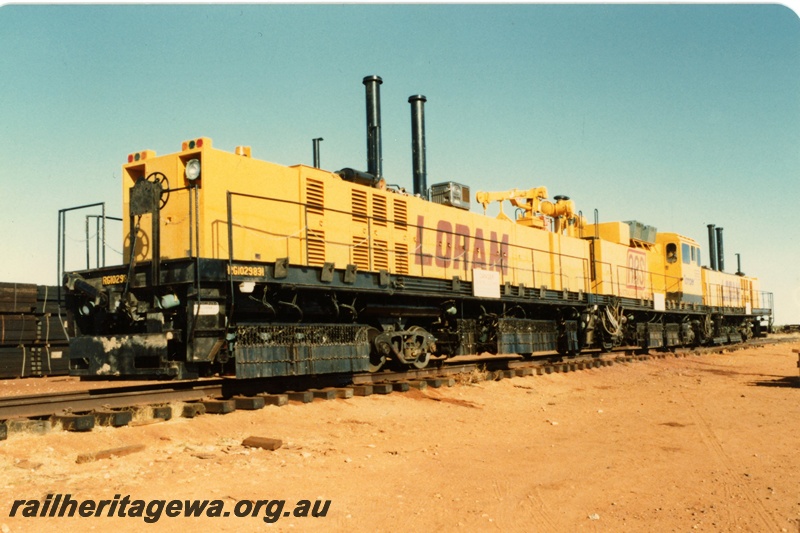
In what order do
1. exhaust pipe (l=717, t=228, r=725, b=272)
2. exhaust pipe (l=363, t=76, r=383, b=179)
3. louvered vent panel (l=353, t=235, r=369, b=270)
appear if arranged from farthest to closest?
exhaust pipe (l=717, t=228, r=725, b=272) → exhaust pipe (l=363, t=76, r=383, b=179) → louvered vent panel (l=353, t=235, r=369, b=270)

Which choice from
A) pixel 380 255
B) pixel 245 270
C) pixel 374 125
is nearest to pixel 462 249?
pixel 380 255

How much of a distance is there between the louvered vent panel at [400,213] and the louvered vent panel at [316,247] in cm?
203

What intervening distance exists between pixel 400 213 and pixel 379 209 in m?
0.62

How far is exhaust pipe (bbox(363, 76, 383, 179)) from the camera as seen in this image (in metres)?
13.8

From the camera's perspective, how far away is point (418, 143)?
15672mm

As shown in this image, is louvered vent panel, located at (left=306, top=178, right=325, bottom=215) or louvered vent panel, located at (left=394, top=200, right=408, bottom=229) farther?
louvered vent panel, located at (left=394, top=200, right=408, bottom=229)

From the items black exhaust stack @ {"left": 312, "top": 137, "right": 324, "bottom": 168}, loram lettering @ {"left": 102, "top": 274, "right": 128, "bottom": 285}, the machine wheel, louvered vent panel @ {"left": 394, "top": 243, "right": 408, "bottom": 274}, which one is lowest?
the machine wheel

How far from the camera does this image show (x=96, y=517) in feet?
14.6

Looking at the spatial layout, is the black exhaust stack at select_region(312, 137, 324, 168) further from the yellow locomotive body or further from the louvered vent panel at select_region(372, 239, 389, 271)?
the louvered vent panel at select_region(372, 239, 389, 271)

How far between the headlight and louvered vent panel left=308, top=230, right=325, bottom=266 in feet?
6.60

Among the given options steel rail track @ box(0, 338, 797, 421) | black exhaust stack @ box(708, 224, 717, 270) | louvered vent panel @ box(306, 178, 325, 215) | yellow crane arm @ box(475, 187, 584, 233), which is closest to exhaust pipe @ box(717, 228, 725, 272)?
black exhaust stack @ box(708, 224, 717, 270)

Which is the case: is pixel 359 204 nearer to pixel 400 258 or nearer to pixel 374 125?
pixel 400 258

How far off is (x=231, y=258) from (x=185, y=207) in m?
1.42

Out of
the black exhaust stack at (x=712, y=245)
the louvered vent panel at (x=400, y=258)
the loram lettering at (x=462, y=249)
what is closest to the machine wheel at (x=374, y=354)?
the louvered vent panel at (x=400, y=258)
